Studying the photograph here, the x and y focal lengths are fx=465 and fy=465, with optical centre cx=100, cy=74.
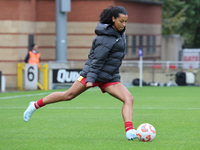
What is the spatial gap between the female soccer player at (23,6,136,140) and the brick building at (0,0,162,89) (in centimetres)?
1558

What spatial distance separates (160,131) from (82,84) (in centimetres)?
177

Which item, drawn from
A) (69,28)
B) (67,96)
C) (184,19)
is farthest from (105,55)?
(184,19)

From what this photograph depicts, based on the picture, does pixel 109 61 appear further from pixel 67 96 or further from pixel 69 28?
pixel 69 28

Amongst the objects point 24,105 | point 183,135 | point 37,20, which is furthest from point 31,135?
point 37,20

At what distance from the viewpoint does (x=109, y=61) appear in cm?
698

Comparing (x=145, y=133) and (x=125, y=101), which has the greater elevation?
(x=125, y=101)

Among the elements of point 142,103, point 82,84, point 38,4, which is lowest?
point 142,103

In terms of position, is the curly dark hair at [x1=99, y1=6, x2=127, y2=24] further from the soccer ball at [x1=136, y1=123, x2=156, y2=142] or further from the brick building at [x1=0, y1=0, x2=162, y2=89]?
the brick building at [x1=0, y1=0, x2=162, y2=89]

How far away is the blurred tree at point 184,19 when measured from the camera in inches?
1442

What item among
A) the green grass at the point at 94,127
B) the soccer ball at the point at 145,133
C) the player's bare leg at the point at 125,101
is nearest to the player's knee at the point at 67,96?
the player's bare leg at the point at 125,101

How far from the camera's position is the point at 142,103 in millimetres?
13352

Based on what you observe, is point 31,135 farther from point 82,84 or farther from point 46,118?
point 46,118

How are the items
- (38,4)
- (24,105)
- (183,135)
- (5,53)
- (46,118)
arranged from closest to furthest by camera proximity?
1. (183,135)
2. (46,118)
3. (24,105)
4. (5,53)
5. (38,4)

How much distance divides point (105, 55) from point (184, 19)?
98.4ft
